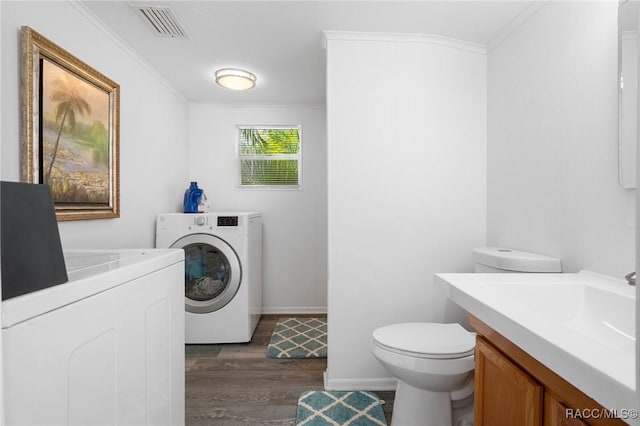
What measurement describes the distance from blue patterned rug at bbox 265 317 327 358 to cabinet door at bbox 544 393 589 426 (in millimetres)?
1895

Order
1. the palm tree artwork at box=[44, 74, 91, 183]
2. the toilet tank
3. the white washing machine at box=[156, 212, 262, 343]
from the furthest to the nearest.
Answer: the white washing machine at box=[156, 212, 262, 343] → the palm tree artwork at box=[44, 74, 91, 183] → the toilet tank

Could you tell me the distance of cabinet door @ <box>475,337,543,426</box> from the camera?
0.84 m

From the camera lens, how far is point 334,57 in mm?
2061

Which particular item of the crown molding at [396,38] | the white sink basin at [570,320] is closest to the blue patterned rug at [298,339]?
the white sink basin at [570,320]

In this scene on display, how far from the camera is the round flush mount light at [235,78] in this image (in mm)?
2635

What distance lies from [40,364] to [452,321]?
2.07 meters

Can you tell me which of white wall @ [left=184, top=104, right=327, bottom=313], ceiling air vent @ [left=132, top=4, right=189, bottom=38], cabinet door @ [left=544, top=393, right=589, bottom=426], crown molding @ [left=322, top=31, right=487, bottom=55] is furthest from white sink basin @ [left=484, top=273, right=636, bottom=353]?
white wall @ [left=184, top=104, right=327, bottom=313]

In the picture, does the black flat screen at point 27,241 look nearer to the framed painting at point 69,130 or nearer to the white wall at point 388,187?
the framed painting at point 69,130

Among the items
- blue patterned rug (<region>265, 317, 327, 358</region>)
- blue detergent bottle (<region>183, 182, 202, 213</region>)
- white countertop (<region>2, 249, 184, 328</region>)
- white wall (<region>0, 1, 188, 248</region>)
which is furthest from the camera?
blue detergent bottle (<region>183, 182, 202, 213</region>)

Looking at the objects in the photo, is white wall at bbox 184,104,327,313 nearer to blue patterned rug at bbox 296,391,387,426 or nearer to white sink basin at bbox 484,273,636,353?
blue patterned rug at bbox 296,391,387,426

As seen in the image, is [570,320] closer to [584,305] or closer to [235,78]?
[584,305]

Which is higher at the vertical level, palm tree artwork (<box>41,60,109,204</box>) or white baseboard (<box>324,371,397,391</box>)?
palm tree artwork (<box>41,60,109,204</box>)

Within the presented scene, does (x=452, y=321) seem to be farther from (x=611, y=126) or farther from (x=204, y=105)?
(x=204, y=105)

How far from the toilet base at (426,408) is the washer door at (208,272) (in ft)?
→ 5.44
